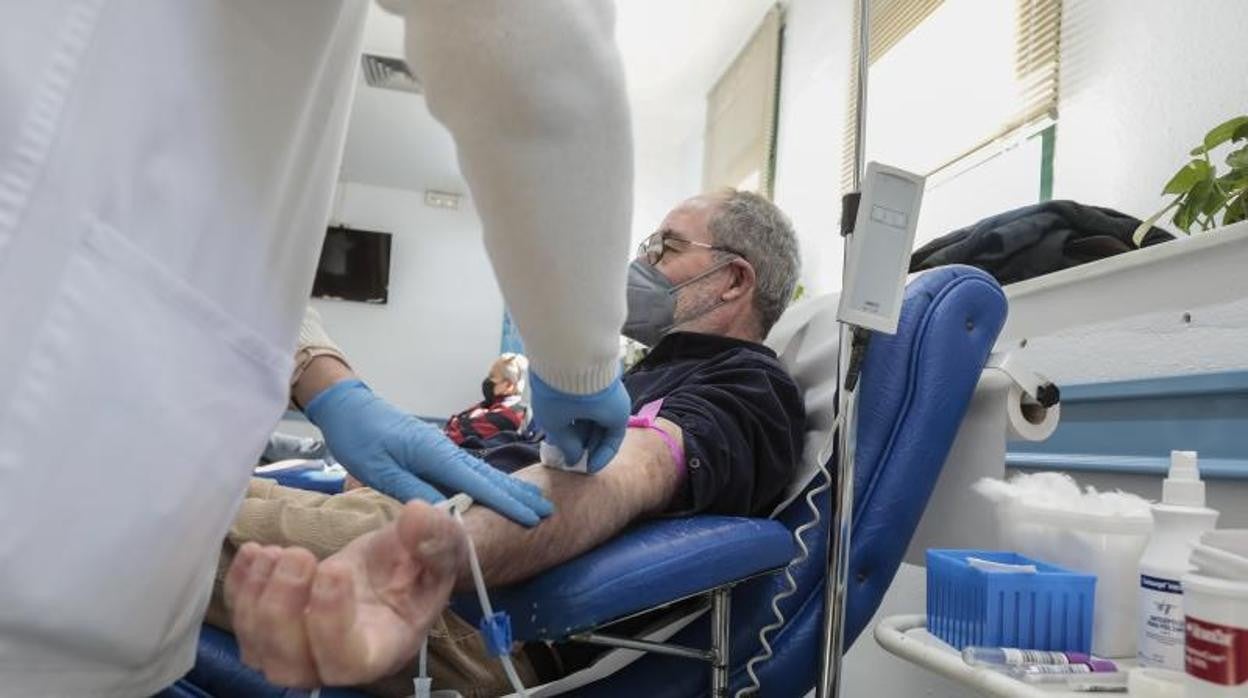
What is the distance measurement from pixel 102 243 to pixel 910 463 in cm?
95

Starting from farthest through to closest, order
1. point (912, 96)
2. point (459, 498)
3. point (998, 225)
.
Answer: point (912, 96) → point (998, 225) → point (459, 498)

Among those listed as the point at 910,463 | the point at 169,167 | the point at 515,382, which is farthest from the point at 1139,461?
the point at 515,382

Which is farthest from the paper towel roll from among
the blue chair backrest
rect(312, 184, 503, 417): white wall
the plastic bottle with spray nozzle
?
rect(312, 184, 503, 417): white wall

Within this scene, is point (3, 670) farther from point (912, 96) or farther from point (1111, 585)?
point (912, 96)

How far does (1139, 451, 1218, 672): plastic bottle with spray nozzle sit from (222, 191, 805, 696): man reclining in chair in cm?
47

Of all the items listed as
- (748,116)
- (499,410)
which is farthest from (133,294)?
(748,116)

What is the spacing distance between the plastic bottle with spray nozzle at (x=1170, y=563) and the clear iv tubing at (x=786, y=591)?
36 centimetres

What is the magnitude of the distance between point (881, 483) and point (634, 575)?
1.45ft

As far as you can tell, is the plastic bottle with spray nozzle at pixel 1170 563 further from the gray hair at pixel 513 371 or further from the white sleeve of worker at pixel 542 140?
the gray hair at pixel 513 371

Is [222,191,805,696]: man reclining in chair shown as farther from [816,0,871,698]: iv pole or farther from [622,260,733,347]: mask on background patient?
[816,0,871,698]: iv pole

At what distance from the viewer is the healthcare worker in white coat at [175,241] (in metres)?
0.48

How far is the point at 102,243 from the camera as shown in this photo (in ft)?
1.65

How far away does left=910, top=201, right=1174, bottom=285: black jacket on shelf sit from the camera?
1463 millimetres

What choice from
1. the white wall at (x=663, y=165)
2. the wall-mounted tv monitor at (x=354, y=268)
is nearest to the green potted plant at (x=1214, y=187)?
the white wall at (x=663, y=165)
